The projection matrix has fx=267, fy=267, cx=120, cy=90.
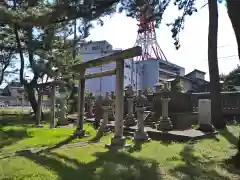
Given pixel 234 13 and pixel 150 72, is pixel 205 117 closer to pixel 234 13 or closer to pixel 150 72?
pixel 234 13

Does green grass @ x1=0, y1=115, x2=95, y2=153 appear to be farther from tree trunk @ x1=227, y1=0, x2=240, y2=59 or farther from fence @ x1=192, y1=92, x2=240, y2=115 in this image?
fence @ x1=192, y1=92, x2=240, y2=115

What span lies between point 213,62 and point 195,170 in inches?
296

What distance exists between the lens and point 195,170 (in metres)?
5.68

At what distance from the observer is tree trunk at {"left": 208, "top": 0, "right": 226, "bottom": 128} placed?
462 inches

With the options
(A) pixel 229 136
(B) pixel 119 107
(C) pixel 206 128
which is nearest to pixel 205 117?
(C) pixel 206 128

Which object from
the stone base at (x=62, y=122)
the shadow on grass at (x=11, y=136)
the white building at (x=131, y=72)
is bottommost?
the shadow on grass at (x=11, y=136)

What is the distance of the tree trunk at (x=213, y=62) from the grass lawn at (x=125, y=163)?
11.9 feet

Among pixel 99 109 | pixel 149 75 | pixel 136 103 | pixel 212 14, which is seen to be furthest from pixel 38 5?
pixel 149 75

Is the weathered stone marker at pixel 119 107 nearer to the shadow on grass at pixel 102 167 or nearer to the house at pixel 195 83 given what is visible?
the shadow on grass at pixel 102 167

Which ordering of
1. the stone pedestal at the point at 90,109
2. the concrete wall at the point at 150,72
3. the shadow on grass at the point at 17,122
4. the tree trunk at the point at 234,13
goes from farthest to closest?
1. the concrete wall at the point at 150,72
2. the stone pedestal at the point at 90,109
3. the shadow on grass at the point at 17,122
4. the tree trunk at the point at 234,13

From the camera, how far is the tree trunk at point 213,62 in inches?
462

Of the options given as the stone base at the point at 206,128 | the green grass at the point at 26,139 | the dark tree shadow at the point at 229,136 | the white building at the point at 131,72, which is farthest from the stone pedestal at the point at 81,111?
the white building at the point at 131,72

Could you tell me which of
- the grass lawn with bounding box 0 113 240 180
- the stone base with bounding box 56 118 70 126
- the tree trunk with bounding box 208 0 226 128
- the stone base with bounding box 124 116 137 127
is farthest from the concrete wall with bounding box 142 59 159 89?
the grass lawn with bounding box 0 113 240 180

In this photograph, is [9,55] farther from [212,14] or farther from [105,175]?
[105,175]
